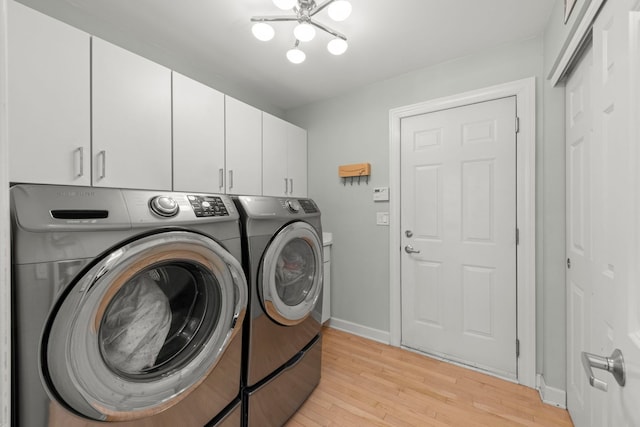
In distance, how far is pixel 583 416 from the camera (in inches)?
50.6

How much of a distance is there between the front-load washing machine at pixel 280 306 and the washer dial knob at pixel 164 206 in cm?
34

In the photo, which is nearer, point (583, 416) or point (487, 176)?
point (583, 416)

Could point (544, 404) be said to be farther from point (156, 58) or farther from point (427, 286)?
point (156, 58)

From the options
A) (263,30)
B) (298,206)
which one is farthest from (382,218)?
(263,30)

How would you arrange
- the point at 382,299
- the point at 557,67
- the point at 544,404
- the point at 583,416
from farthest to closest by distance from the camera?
the point at 382,299
the point at 544,404
the point at 557,67
the point at 583,416

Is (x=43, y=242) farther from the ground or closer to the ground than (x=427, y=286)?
farther from the ground

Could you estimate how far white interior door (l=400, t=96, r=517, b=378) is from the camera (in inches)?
73.1

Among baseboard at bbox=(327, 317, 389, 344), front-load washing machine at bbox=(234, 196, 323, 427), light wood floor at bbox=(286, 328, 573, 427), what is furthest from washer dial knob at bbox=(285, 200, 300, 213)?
baseboard at bbox=(327, 317, 389, 344)

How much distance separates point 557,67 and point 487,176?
2.32ft

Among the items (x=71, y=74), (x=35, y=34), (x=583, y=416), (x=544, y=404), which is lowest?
(x=544, y=404)

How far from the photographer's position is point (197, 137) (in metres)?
1.68

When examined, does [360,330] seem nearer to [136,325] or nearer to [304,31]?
[136,325]

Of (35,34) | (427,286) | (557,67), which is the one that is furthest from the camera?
(427,286)

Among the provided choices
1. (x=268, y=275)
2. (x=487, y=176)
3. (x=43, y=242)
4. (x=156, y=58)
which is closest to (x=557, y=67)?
(x=487, y=176)
